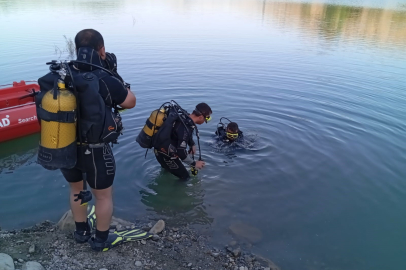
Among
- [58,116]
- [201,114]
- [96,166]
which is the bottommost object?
[201,114]

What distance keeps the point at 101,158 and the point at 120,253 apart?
1.23 m

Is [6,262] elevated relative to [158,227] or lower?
elevated

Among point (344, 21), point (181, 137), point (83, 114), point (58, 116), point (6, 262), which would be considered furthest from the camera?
point (344, 21)

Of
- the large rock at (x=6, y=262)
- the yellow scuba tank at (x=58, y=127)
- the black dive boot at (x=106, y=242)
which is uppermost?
the yellow scuba tank at (x=58, y=127)

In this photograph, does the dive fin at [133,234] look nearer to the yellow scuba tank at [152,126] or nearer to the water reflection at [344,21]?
the yellow scuba tank at [152,126]

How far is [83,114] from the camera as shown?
322 cm

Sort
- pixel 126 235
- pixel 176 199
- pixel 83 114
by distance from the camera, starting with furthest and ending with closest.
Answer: pixel 176 199, pixel 126 235, pixel 83 114

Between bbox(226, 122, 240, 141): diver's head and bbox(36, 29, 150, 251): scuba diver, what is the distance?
12.8 ft

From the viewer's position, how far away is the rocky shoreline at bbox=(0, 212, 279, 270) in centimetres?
367

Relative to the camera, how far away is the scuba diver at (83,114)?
10.2ft

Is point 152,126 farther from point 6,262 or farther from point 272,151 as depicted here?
point 272,151

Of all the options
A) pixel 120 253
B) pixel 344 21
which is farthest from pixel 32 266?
pixel 344 21

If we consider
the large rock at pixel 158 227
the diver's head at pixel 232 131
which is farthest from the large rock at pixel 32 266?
the diver's head at pixel 232 131

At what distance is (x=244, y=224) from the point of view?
5.11m
